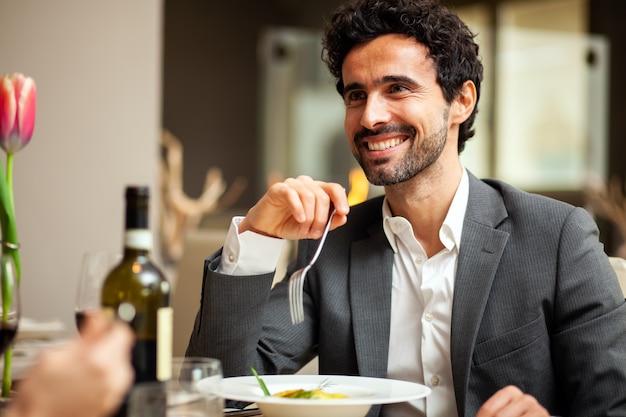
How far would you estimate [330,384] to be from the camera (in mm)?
1286

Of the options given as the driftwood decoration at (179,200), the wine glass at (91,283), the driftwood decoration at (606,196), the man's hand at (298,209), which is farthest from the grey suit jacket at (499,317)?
the driftwood decoration at (606,196)

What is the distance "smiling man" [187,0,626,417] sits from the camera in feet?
4.82

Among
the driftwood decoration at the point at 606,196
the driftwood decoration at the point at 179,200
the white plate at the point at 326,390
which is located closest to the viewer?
the white plate at the point at 326,390

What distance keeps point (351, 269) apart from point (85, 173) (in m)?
2.18

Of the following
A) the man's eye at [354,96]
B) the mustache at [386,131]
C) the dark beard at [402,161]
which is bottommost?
the dark beard at [402,161]

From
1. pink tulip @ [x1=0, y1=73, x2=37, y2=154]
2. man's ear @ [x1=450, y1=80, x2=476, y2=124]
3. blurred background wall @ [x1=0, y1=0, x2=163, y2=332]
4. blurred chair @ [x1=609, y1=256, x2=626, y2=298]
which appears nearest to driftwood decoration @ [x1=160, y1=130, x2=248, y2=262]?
blurred background wall @ [x1=0, y1=0, x2=163, y2=332]

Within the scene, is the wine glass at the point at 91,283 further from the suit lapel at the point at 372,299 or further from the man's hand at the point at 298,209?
the suit lapel at the point at 372,299

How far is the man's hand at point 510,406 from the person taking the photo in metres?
1.19

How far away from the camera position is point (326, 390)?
4.12 ft

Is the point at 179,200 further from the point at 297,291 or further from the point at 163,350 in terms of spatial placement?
the point at 163,350

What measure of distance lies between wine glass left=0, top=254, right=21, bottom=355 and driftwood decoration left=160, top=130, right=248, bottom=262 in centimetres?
306

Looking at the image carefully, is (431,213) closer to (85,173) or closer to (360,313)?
(360,313)

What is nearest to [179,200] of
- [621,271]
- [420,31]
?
[420,31]

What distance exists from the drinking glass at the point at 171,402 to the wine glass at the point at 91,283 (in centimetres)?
30
